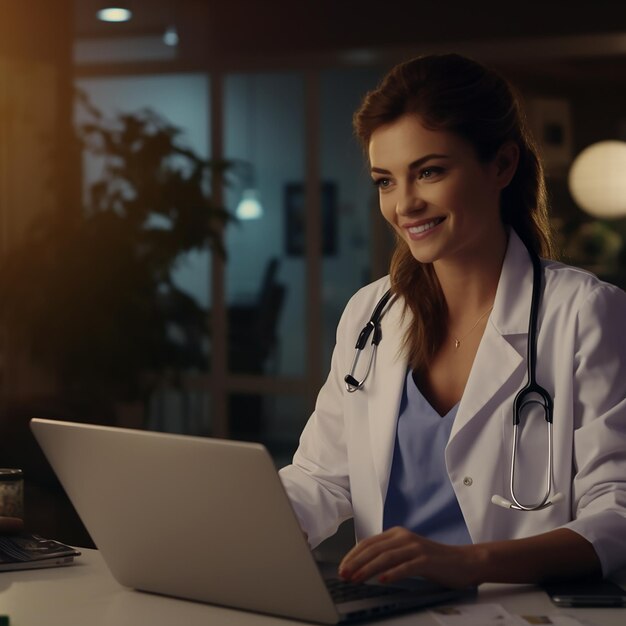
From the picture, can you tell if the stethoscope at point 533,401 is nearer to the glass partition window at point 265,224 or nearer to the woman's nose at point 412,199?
the woman's nose at point 412,199

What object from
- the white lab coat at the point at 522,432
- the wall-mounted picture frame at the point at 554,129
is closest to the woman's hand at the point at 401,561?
the white lab coat at the point at 522,432

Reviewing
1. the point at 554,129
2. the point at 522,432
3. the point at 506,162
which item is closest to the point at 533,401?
the point at 522,432

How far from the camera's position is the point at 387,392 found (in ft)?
6.54

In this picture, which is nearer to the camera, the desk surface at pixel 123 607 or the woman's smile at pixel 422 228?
the desk surface at pixel 123 607

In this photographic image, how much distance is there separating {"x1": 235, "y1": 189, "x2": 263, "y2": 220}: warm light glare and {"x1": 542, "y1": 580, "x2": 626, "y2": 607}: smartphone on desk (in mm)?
5456

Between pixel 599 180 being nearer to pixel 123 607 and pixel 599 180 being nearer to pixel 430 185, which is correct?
pixel 430 185

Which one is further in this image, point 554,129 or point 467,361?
point 554,129

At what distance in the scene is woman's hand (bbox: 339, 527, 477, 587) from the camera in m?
1.41

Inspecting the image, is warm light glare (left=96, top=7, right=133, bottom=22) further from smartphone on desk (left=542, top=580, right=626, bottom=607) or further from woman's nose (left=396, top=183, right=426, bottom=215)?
smartphone on desk (left=542, top=580, right=626, bottom=607)

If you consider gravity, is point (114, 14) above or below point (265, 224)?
above

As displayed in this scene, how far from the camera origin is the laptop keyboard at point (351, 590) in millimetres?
1387

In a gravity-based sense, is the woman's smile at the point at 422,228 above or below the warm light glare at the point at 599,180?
below

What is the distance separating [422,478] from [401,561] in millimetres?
506

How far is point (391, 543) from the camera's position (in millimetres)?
1424
